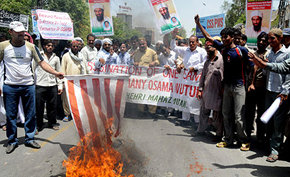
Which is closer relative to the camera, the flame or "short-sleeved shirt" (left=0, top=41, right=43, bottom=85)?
the flame

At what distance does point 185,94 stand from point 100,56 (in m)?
2.92

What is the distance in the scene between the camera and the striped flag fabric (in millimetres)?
3279

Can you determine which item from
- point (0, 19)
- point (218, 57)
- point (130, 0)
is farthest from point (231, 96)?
point (0, 19)

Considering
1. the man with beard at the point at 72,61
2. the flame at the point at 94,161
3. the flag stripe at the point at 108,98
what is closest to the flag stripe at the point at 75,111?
the flame at the point at 94,161

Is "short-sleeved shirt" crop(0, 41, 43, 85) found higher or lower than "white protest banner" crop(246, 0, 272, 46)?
lower

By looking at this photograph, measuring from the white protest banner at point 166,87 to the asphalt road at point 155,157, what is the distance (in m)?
1.30

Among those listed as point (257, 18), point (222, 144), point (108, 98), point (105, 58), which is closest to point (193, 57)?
point (222, 144)

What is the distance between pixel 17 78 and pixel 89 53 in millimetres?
3727

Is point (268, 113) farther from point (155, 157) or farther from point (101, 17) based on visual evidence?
point (101, 17)

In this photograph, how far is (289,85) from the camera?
376 centimetres

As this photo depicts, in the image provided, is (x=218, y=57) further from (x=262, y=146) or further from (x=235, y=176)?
(x=235, y=176)

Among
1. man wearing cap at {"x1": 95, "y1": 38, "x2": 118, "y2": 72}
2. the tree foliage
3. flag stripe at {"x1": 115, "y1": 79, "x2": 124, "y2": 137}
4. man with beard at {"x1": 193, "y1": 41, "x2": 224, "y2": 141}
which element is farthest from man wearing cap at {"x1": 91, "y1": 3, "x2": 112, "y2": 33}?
the tree foliage

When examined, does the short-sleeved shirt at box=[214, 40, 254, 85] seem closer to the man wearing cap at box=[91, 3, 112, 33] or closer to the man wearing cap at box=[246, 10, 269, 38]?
the man wearing cap at box=[246, 10, 269, 38]

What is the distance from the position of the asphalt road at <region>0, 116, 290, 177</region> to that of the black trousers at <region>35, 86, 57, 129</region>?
0.66m
